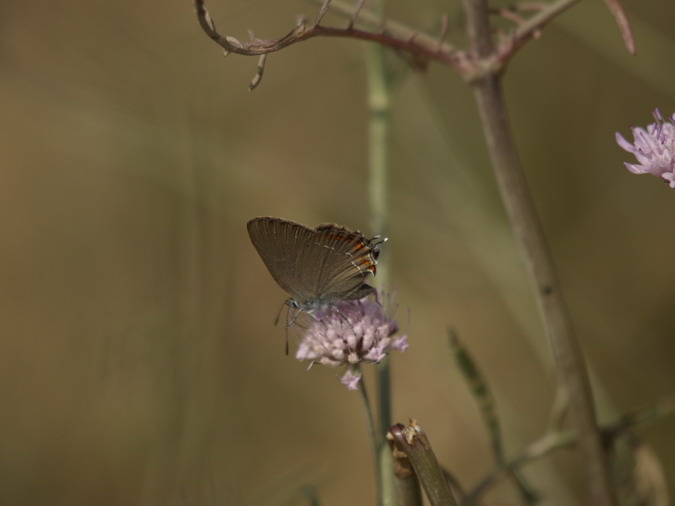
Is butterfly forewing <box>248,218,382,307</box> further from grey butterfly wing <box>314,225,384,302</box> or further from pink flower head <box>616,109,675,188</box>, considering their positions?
pink flower head <box>616,109,675,188</box>

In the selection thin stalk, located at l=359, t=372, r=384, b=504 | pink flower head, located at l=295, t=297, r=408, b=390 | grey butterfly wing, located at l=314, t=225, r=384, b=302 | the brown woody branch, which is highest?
the brown woody branch

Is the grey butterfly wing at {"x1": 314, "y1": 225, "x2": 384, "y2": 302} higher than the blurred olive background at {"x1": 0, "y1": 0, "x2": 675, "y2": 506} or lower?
lower

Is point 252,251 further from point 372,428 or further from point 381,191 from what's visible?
point 372,428

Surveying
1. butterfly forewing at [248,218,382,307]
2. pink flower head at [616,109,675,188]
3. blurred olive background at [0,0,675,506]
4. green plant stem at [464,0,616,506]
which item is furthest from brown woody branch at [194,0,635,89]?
blurred olive background at [0,0,675,506]

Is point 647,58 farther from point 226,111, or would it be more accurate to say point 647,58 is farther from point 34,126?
point 34,126

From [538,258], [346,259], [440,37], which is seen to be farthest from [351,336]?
[440,37]

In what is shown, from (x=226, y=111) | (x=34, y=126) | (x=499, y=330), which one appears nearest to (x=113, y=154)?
(x=226, y=111)
